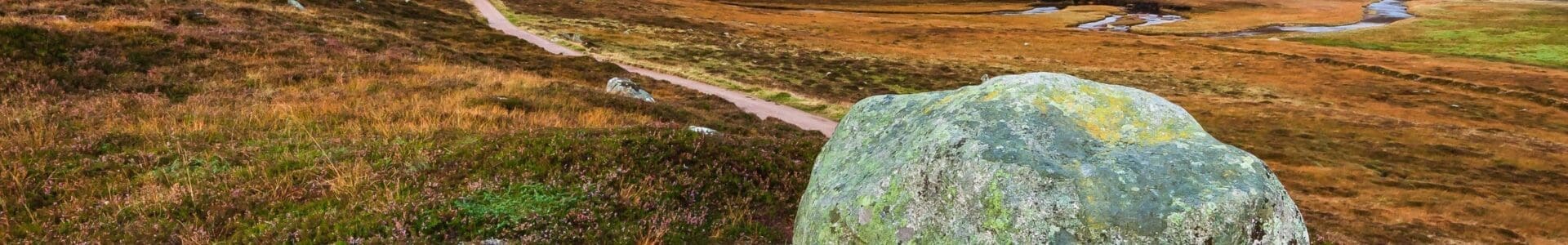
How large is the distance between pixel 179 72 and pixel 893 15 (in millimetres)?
121330

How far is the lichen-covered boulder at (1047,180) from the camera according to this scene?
465 centimetres

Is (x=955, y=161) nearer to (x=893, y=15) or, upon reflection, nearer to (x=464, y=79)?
(x=464, y=79)

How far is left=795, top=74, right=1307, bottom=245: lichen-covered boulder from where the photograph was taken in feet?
15.3

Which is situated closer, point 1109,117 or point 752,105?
point 1109,117

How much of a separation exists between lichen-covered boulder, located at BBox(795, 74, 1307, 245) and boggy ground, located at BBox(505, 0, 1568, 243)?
752cm

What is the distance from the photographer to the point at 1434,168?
29.9 m

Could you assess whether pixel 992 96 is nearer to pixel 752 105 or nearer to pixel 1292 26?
pixel 752 105

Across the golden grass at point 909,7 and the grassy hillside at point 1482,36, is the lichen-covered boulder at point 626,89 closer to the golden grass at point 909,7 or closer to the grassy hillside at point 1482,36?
the grassy hillside at point 1482,36

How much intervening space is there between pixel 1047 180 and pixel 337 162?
7756 mm

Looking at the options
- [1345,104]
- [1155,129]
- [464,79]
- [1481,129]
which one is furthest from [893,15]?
[1155,129]

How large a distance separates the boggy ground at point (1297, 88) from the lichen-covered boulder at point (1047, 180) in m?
7.52

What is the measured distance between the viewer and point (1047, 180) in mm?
4902

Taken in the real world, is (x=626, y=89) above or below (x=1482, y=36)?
below

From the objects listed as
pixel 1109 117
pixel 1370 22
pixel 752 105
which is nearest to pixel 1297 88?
pixel 752 105
